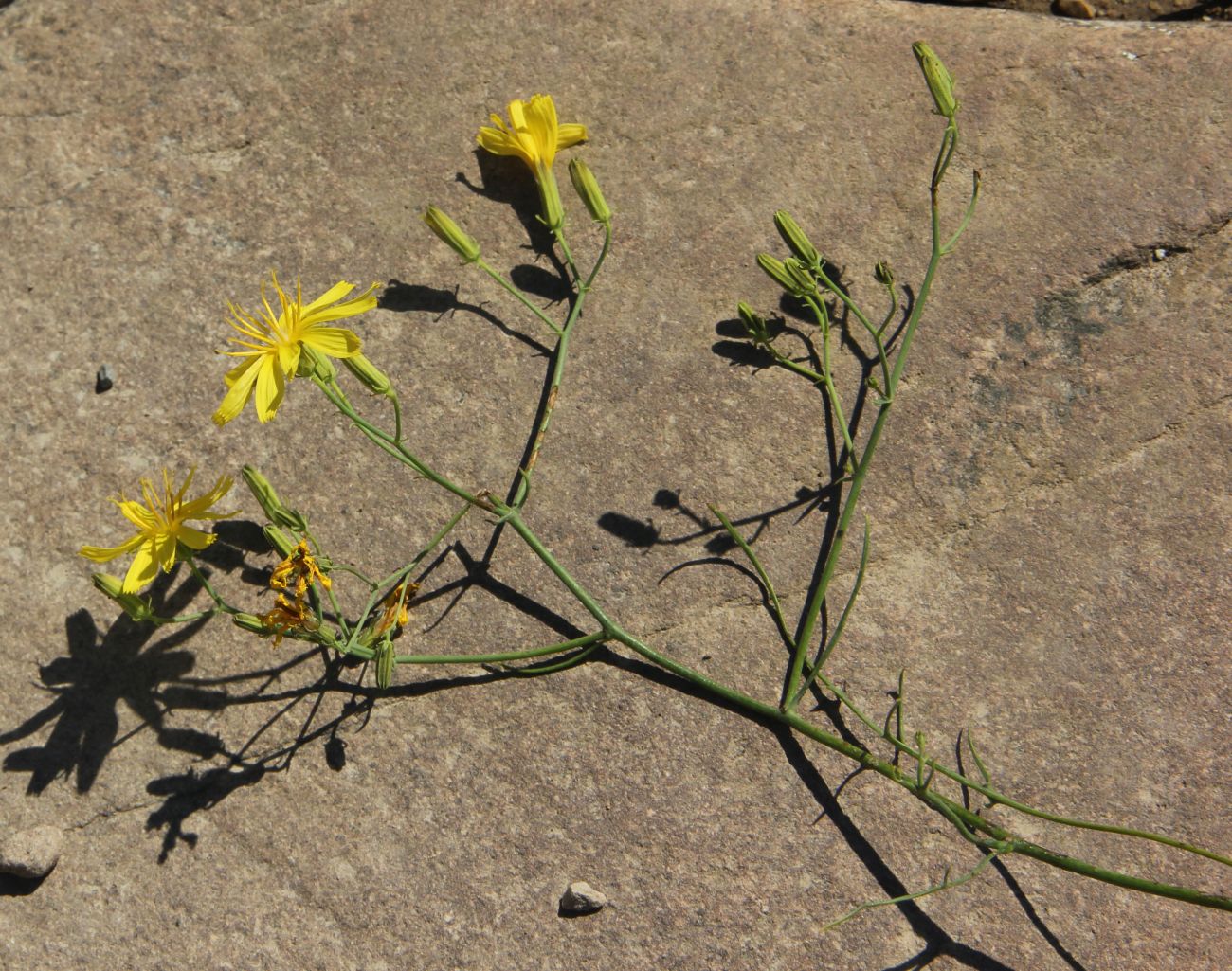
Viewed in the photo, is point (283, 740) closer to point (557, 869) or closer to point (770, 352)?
point (557, 869)

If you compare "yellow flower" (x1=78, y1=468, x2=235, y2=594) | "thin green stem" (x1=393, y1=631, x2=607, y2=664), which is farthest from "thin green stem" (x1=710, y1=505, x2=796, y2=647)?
"yellow flower" (x1=78, y1=468, x2=235, y2=594)

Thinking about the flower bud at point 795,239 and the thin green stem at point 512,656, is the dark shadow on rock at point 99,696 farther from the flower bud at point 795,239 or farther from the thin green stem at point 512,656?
the flower bud at point 795,239

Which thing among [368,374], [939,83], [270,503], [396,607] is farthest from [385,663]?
[939,83]

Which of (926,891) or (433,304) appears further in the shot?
(433,304)

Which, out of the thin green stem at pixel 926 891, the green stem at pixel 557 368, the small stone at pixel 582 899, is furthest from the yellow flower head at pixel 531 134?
the thin green stem at pixel 926 891

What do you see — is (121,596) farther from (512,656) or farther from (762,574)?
(762,574)

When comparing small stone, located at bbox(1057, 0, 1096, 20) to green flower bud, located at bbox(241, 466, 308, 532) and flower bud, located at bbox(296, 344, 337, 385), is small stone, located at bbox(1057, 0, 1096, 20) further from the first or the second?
green flower bud, located at bbox(241, 466, 308, 532)
